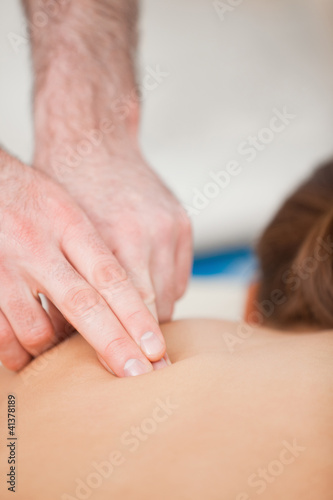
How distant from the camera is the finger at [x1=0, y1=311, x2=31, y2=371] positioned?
3.11 ft

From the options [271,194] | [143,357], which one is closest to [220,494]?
[143,357]

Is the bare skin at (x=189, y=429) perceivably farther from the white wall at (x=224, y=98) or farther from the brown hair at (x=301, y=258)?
the white wall at (x=224, y=98)

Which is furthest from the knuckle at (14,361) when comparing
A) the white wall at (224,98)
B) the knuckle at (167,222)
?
the white wall at (224,98)

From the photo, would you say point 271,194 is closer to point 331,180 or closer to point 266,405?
point 331,180

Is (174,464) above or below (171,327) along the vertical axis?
above

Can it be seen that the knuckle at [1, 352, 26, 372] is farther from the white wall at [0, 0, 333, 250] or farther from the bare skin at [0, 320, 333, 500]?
the white wall at [0, 0, 333, 250]

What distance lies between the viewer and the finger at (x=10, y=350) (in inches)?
37.4

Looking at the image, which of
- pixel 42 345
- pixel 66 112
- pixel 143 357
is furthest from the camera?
pixel 66 112

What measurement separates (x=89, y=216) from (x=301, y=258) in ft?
1.74

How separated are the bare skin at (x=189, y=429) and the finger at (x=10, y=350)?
0.12 meters

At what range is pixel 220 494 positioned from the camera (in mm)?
570

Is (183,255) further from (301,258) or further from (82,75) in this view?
(82,75)

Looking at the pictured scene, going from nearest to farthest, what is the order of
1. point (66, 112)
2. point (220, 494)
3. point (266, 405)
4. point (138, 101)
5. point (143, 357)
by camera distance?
point (220, 494) → point (266, 405) → point (143, 357) → point (66, 112) → point (138, 101)

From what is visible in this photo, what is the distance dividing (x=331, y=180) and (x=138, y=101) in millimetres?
595
